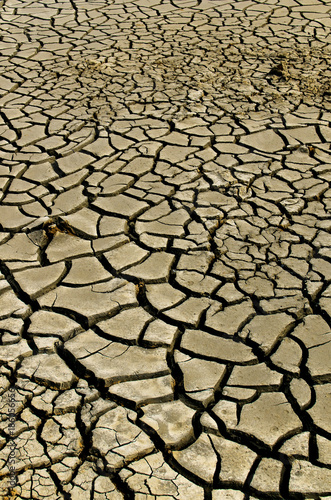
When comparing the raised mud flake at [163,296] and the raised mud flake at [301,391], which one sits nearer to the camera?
the raised mud flake at [301,391]

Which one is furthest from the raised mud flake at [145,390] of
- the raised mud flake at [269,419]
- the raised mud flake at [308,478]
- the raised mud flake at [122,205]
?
the raised mud flake at [122,205]

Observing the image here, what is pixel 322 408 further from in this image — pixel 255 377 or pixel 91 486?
pixel 91 486

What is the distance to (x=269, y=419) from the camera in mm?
2164

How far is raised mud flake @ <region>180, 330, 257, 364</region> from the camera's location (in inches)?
96.0

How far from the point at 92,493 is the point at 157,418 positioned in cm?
38

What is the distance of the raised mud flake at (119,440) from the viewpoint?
204 centimetres

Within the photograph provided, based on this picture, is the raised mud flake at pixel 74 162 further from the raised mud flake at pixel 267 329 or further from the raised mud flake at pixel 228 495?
the raised mud flake at pixel 228 495

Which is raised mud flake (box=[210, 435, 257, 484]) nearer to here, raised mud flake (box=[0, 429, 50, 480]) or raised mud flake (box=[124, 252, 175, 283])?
raised mud flake (box=[0, 429, 50, 480])

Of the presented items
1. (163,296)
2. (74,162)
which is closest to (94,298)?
(163,296)

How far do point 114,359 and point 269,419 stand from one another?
27.4 inches

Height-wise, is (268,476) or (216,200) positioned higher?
(216,200)

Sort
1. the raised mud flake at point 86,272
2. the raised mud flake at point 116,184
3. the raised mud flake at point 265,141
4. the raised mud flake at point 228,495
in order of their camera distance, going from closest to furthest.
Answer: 1. the raised mud flake at point 228,495
2. the raised mud flake at point 86,272
3. the raised mud flake at point 116,184
4. the raised mud flake at point 265,141

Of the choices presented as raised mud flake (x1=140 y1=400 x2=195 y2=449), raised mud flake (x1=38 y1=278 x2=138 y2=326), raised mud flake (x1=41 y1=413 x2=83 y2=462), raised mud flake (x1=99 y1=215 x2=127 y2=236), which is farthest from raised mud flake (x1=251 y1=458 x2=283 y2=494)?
raised mud flake (x1=99 y1=215 x2=127 y2=236)

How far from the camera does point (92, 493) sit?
75.7 inches
